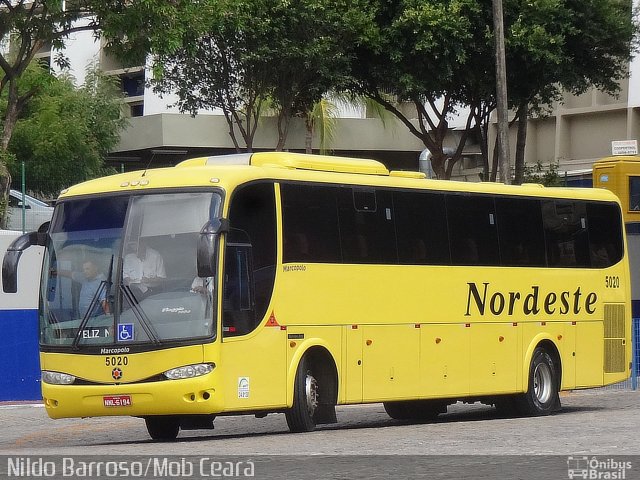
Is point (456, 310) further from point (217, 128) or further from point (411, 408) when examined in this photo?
point (217, 128)

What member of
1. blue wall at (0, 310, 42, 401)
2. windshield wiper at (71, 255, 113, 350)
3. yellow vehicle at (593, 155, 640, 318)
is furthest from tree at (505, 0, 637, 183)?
windshield wiper at (71, 255, 113, 350)

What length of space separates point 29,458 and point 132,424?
8.75 meters

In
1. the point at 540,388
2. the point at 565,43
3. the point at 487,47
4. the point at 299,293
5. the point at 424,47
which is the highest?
the point at 565,43

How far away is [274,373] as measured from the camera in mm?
16891

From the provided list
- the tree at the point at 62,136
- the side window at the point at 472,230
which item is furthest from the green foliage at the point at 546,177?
the side window at the point at 472,230

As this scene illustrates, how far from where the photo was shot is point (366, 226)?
1858cm

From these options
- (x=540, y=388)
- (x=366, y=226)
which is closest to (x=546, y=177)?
(x=540, y=388)

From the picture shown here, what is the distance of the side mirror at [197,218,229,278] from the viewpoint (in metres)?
15.4

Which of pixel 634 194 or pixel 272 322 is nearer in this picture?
pixel 272 322

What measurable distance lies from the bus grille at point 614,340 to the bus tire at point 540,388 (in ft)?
4.02

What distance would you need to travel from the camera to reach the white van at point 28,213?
30594mm

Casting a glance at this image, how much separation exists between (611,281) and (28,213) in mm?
13680

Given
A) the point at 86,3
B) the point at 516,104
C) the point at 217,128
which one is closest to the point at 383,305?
the point at 86,3

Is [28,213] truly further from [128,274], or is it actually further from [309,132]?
[309,132]
